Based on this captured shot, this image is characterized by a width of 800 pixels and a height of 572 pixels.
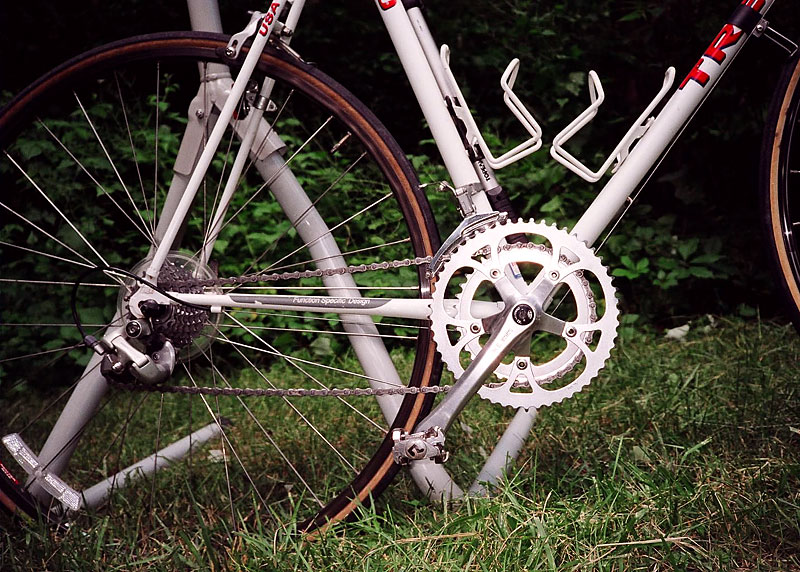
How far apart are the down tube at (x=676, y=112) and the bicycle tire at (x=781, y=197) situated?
0.17 m

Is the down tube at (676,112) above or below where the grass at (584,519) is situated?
above

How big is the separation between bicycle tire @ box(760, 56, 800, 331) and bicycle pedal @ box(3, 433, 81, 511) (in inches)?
59.7

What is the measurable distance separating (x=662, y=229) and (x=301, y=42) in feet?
5.56

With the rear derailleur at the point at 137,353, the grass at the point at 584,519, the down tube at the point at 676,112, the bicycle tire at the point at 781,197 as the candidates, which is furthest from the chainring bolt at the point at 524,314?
the rear derailleur at the point at 137,353

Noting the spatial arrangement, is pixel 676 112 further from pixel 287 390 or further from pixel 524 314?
pixel 287 390

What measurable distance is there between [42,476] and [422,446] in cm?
85

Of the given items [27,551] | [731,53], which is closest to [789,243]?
[731,53]

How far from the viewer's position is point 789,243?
1623 millimetres

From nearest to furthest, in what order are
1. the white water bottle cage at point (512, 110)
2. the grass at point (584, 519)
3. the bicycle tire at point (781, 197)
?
the grass at point (584, 519) < the white water bottle cage at point (512, 110) < the bicycle tire at point (781, 197)

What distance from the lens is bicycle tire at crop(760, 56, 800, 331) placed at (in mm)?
1618

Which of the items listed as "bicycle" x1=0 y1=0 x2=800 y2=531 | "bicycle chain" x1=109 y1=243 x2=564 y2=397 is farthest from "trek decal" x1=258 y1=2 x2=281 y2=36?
"bicycle chain" x1=109 y1=243 x2=564 y2=397

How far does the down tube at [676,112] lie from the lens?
4.94 ft

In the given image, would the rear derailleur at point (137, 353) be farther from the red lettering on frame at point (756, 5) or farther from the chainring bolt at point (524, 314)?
the red lettering on frame at point (756, 5)

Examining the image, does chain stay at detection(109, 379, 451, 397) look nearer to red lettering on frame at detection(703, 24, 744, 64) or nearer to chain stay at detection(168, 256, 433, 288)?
chain stay at detection(168, 256, 433, 288)
